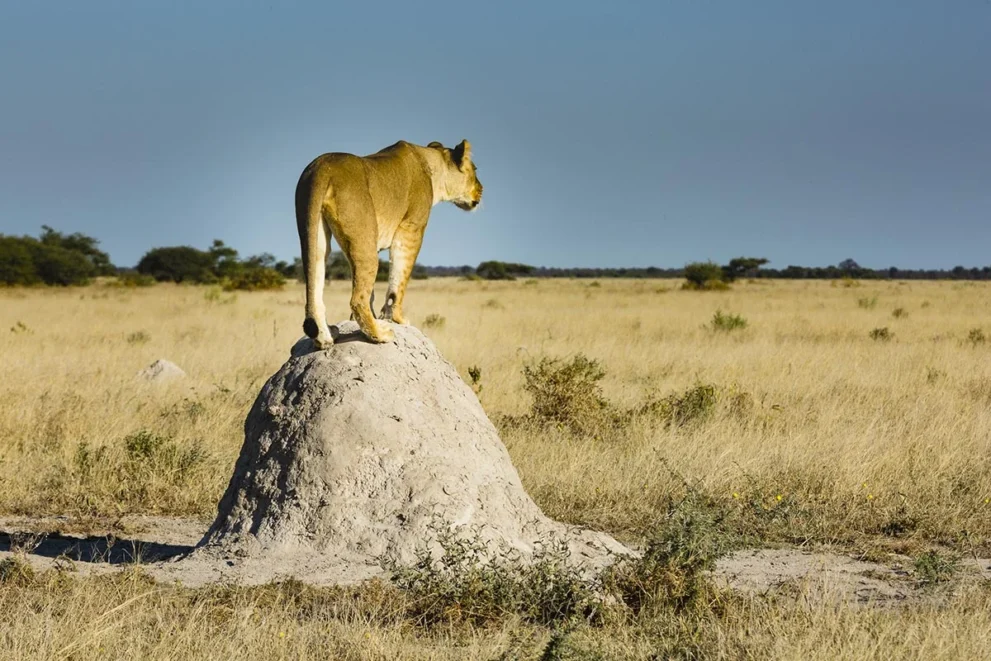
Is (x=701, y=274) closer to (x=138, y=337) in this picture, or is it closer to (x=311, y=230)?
(x=138, y=337)

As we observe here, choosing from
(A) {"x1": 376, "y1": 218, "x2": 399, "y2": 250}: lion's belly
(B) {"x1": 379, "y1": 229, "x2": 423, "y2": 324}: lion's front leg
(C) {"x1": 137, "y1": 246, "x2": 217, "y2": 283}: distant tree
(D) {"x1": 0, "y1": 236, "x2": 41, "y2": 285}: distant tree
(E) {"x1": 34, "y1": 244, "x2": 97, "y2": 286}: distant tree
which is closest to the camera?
(A) {"x1": 376, "y1": 218, "x2": 399, "y2": 250}: lion's belly

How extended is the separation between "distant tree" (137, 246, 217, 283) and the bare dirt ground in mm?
54632

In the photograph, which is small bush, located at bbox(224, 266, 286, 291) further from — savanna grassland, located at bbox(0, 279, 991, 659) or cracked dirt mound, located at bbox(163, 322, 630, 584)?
cracked dirt mound, located at bbox(163, 322, 630, 584)

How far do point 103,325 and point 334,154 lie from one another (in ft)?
59.8

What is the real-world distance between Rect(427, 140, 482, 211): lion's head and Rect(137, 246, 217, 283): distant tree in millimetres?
55448

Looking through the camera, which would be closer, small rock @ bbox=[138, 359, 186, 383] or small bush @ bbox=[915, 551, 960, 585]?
small bush @ bbox=[915, 551, 960, 585]

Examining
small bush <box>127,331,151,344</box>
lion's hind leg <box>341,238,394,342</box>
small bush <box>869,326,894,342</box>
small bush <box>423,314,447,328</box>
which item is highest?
lion's hind leg <box>341,238,394,342</box>

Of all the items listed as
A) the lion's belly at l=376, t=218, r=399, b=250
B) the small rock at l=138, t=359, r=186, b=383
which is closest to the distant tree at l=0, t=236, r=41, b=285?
the small rock at l=138, t=359, r=186, b=383

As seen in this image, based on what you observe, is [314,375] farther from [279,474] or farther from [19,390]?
[19,390]

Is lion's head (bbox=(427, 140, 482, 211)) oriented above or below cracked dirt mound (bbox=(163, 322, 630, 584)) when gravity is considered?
above

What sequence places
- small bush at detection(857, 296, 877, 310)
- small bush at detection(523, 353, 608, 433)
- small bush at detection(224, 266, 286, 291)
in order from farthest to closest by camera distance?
1. small bush at detection(224, 266, 286, 291)
2. small bush at detection(857, 296, 877, 310)
3. small bush at detection(523, 353, 608, 433)

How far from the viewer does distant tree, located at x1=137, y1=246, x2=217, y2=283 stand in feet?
209

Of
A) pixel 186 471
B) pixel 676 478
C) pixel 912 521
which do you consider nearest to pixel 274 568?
pixel 186 471

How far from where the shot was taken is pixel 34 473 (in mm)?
8867
